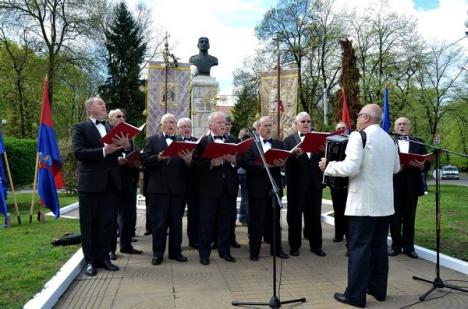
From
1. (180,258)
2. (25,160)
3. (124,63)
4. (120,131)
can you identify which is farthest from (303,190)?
(124,63)

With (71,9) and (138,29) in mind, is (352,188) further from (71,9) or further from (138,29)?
(138,29)

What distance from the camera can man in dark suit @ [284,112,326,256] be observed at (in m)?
6.43

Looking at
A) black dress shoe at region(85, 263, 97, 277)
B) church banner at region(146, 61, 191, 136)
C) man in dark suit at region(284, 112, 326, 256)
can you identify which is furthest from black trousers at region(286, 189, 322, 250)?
church banner at region(146, 61, 191, 136)

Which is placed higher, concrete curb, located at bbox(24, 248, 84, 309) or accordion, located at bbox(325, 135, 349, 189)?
accordion, located at bbox(325, 135, 349, 189)

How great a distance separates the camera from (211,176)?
5.88 m

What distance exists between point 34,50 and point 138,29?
32.1 feet

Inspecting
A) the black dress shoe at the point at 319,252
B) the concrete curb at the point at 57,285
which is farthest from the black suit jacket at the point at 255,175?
the concrete curb at the point at 57,285

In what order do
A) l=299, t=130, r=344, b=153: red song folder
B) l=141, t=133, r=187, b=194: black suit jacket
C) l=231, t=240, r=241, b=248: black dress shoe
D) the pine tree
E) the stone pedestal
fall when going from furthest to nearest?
the pine tree, the stone pedestal, l=231, t=240, r=241, b=248: black dress shoe, l=141, t=133, r=187, b=194: black suit jacket, l=299, t=130, r=344, b=153: red song folder

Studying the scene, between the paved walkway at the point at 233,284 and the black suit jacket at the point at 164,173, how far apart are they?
107 cm

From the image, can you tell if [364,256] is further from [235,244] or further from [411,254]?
[235,244]

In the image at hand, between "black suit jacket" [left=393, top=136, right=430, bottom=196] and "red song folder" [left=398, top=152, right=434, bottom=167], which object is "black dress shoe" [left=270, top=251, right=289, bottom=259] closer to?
"black suit jacket" [left=393, top=136, right=430, bottom=196]

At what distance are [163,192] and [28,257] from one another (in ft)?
7.67

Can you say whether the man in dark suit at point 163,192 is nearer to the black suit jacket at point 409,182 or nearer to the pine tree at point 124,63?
the black suit jacket at point 409,182

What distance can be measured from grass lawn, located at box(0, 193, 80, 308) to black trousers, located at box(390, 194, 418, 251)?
490 cm
